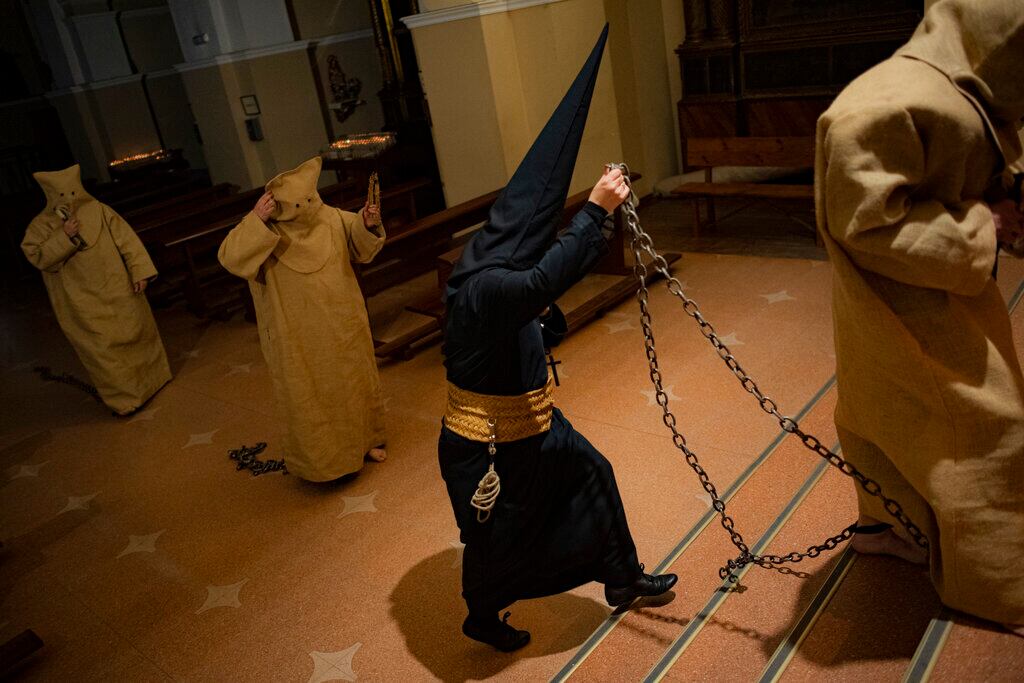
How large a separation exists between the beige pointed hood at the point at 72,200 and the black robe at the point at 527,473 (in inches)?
159

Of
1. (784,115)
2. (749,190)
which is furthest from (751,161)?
(784,115)

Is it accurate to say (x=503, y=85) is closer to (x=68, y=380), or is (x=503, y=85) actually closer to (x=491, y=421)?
(x=68, y=380)

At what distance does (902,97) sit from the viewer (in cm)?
194

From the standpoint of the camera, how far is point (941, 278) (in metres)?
2.00

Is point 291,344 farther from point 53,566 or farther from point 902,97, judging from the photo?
point 902,97

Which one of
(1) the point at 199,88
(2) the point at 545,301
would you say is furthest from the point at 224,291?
(2) the point at 545,301

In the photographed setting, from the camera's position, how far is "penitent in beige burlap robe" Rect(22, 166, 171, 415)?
548 cm

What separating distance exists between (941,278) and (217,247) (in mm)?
7295

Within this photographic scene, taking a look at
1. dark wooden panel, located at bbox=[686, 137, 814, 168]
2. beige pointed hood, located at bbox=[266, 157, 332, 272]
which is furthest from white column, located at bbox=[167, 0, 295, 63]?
beige pointed hood, located at bbox=[266, 157, 332, 272]

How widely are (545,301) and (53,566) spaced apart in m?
3.35

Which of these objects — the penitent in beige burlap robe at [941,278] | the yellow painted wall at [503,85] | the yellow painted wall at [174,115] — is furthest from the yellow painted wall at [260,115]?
the penitent in beige burlap robe at [941,278]

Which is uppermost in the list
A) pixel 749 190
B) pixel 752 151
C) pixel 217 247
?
pixel 752 151

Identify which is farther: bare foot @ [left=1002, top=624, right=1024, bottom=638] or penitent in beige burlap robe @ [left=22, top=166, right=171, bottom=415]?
penitent in beige burlap robe @ [left=22, top=166, right=171, bottom=415]

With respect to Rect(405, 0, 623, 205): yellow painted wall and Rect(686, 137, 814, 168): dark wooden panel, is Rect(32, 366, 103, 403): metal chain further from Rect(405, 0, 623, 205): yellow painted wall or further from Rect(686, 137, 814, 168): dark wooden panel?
Rect(686, 137, 814, 168): dark wooden panel
